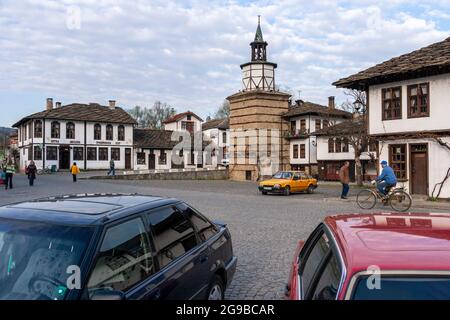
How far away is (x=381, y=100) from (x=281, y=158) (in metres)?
27.1

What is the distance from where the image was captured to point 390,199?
16969mm

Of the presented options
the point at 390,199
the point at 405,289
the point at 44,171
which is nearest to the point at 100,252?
the point at 405,289

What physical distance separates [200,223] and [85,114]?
194 feet

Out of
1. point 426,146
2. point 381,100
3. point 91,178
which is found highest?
point 381,100

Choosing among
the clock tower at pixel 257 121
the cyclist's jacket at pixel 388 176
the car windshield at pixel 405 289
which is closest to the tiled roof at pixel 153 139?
the clock tower at pixel 257 121

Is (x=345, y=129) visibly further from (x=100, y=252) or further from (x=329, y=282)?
(x=100, y=252)

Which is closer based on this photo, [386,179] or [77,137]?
[386,179]

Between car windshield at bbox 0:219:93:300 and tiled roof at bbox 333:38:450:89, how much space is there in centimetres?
2152

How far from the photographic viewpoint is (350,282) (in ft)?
7.94

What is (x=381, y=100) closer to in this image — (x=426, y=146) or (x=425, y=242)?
(x=426, y=146)

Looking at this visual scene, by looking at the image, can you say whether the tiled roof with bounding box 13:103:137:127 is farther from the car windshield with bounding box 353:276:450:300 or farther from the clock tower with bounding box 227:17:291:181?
the car windshield with bounding box 353:276:450:300

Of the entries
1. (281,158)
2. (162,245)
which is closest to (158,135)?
(281,158)

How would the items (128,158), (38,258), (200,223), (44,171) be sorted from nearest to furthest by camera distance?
(38,258), (200,223), (44,171), (128,158)

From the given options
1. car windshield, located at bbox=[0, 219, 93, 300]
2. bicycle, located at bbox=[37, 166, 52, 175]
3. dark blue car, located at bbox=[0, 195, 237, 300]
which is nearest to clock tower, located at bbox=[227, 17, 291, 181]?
bicycle, located at bbox=[37, 166, 52, 175]
